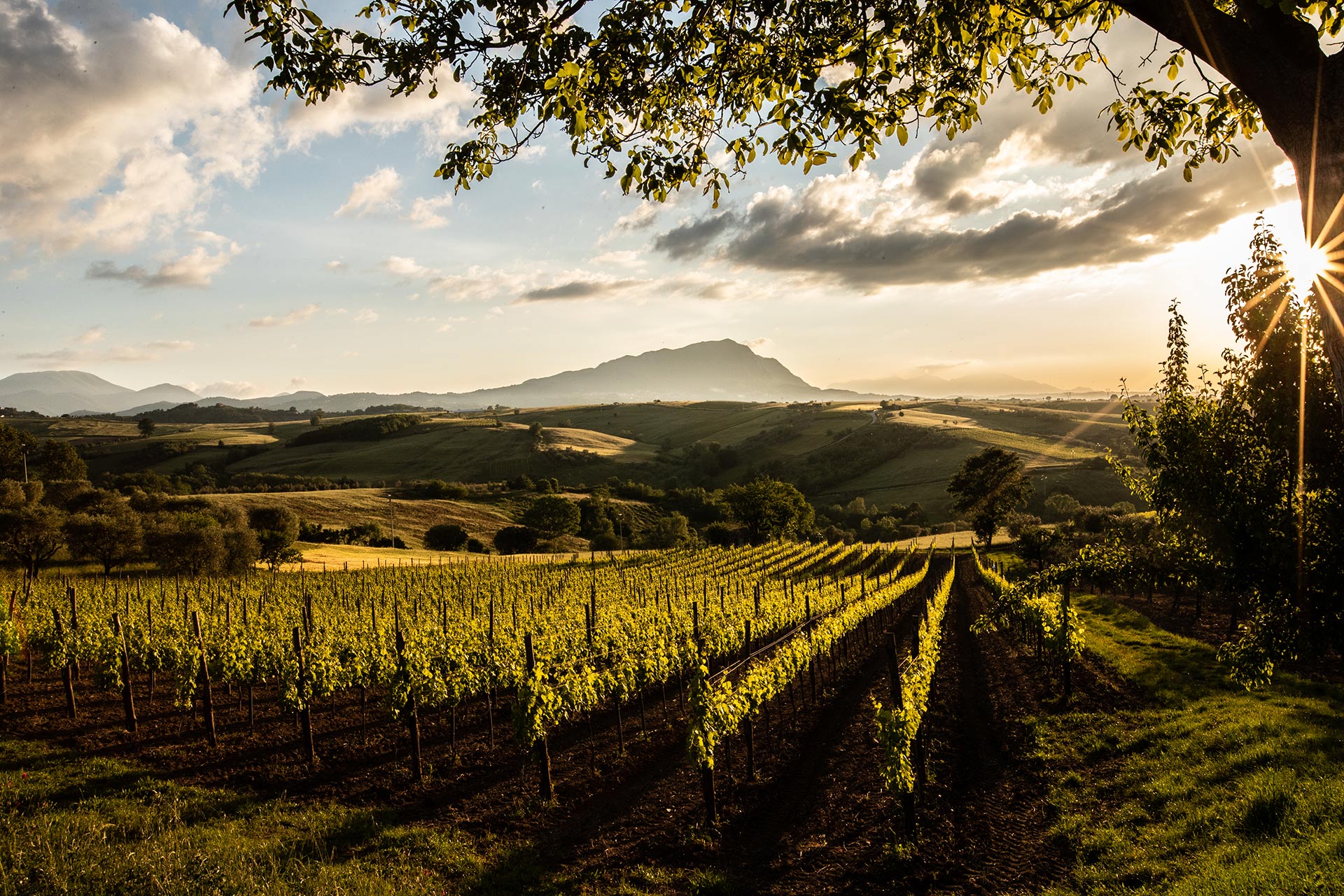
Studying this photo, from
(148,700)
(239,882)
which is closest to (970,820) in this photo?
(239,882)

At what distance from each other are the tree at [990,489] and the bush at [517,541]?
159 feet

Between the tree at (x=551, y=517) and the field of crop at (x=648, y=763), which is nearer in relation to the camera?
the field of crop at (x=648, y=763)

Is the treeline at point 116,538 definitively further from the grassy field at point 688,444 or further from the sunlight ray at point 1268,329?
the sunlight ray at point 1268,329

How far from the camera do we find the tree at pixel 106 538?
43719 millimetres

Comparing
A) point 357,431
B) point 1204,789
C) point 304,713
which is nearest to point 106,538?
point 304,713

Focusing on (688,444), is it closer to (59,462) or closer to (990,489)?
(990,489)

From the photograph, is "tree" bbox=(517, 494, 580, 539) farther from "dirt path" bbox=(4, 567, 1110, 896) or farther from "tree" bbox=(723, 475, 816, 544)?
"dirt path" bbox=(4, 567, 1110, 896)

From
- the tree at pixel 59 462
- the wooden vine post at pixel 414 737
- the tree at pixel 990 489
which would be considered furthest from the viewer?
the tree at pixel 59 462

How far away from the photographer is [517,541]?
80250mm

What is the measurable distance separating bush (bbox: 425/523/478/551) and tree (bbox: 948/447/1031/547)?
55.4 metres

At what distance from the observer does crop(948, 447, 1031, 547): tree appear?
63.4 metres

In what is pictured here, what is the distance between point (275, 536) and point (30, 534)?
14.3 metres

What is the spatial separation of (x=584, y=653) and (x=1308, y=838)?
14799 mm

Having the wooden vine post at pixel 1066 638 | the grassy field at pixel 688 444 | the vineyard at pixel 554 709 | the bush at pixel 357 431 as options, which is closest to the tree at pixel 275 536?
the vineyard at pixel 554 709
